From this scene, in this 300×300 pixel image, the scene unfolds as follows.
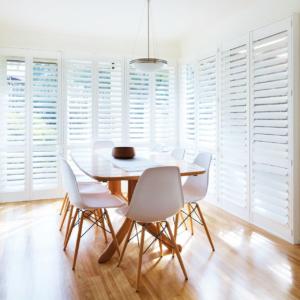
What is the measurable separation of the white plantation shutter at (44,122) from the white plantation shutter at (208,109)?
2096 mm

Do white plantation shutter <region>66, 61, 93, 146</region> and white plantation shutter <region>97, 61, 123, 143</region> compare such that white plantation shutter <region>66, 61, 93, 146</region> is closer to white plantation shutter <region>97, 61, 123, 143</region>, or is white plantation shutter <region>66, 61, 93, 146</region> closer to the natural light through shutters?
white plantation shutter <region>97, 61, 123, 143</region>

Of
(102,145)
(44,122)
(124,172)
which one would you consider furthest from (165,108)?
(124,172)

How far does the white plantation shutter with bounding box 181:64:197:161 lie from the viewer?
504 cm

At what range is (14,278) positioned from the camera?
248 centimetres

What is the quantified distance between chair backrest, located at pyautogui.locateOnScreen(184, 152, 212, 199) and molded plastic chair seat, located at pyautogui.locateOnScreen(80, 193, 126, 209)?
0.78m

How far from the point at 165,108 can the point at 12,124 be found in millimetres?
2345

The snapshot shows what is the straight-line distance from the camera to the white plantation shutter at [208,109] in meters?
4.48

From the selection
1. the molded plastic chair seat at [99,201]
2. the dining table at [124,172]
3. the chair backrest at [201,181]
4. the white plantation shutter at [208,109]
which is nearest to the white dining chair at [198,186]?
the chair backrest at [201,181]

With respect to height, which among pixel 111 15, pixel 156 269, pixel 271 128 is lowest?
pixel 156 269

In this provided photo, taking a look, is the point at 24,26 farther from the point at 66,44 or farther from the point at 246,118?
the point at 246,118

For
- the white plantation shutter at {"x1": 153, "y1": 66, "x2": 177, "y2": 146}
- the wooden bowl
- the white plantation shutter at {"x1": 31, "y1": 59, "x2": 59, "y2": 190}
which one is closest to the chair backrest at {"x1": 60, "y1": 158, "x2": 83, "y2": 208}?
the wooden bowl

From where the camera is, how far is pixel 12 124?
4.68 meters

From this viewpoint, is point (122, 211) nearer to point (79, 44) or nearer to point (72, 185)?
point (72, 185)

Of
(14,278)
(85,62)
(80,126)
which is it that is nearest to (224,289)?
(14,278)
